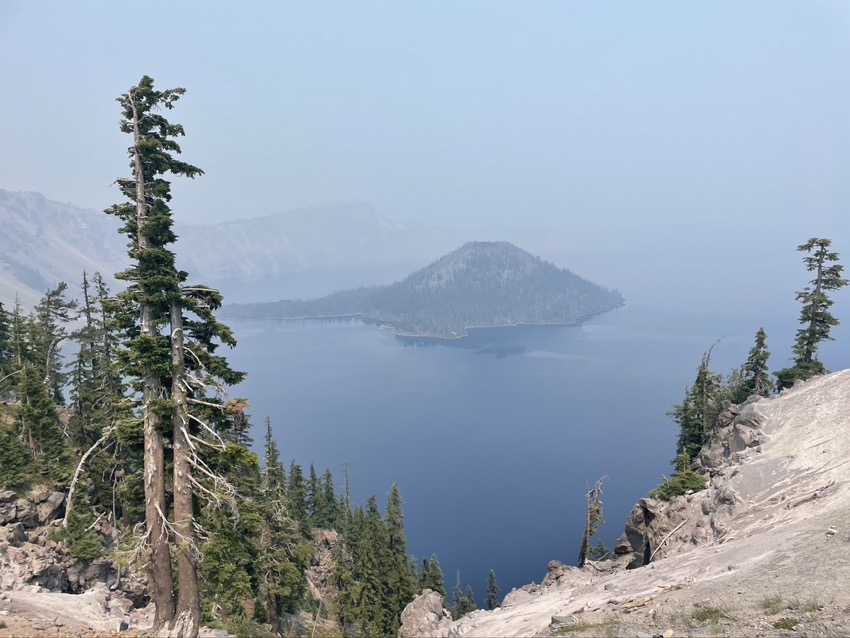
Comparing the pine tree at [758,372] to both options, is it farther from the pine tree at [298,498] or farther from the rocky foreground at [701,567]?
the pine tree at [298,498]

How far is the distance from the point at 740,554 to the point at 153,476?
21.5 m

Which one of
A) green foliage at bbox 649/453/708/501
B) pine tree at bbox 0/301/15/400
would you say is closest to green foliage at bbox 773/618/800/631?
green foliage at bbox 649/453/708/501

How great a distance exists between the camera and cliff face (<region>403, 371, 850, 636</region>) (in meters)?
12.7

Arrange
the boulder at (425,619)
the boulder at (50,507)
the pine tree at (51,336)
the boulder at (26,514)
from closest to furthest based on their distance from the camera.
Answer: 1. the boulder at (425,619)
2. the boulder at (26,514)
3. the boulder at (50,507)
4. the pine tree at (51,336)

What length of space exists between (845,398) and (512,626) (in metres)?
26.9

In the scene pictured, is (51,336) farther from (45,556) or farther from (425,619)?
(425,619)

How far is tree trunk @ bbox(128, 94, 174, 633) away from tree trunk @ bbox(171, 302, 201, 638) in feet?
1.34

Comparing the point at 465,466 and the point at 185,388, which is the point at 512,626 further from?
the point at 465,466

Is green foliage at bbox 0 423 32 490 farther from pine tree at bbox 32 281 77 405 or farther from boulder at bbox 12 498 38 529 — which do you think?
pine tree at bbox 32 281 77 405

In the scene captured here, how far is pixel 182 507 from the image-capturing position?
13672mm

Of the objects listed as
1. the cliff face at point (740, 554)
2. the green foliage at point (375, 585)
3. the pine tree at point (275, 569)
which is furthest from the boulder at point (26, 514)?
the green foliage at point (375, 585)

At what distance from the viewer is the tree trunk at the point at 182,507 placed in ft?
44.3

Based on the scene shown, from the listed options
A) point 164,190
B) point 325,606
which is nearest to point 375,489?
point 325,606

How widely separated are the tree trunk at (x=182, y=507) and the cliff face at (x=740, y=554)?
441 inches
